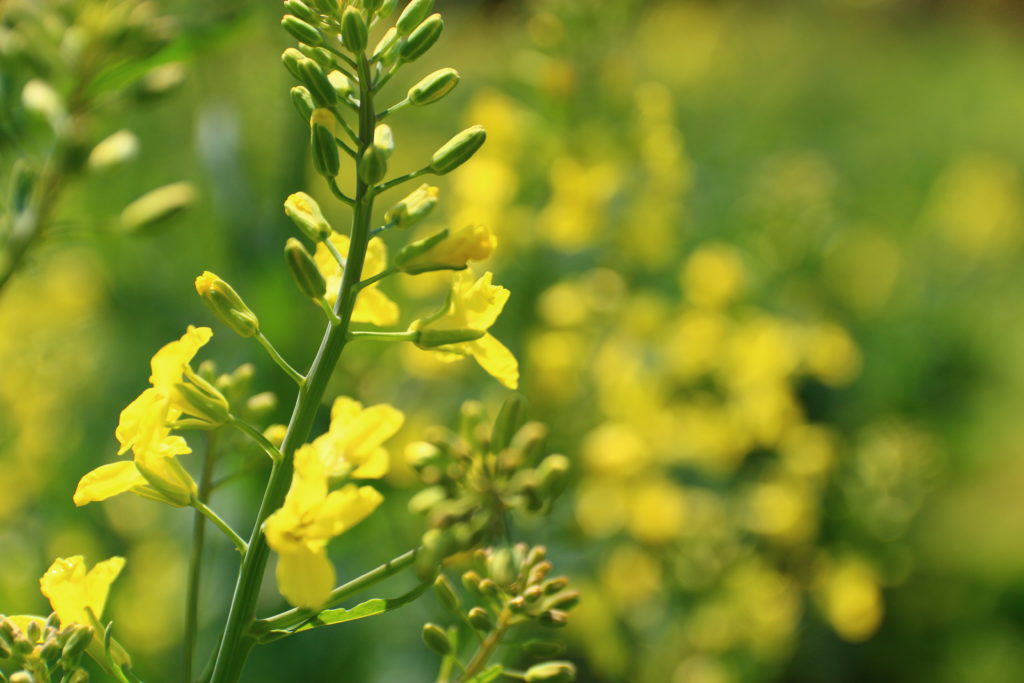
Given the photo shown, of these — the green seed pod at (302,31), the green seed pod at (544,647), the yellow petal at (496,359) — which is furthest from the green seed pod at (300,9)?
the green seed pod at (544,647)

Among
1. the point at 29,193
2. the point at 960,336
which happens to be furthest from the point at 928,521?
the point at 29,193

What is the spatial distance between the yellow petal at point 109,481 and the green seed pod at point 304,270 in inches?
5.6

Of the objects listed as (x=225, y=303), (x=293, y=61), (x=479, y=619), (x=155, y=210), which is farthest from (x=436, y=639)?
(x=155, y=210)

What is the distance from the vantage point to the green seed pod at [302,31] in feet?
1.69

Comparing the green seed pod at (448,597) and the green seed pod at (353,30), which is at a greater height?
the green seed pod at (353,30)

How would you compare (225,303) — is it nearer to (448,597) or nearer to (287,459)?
(287,459)

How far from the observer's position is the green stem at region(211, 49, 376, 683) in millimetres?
471

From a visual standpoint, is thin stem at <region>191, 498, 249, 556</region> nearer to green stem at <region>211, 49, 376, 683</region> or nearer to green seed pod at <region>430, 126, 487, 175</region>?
green stem at <region>211, 49, 376, 683</region>

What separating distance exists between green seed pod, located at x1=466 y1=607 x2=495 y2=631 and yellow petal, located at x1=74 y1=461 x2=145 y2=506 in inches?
8.6

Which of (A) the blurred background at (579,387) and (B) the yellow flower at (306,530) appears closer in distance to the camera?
(B) the yellow flower at (306,530)

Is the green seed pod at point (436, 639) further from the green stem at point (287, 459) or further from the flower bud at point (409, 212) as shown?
the flower bud at point (409, 212)

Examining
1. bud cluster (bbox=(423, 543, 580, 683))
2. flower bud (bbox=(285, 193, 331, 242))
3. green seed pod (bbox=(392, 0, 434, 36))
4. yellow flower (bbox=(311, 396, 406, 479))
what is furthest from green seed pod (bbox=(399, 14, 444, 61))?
bud cluster (bbox=(423, 543, 580, 683))

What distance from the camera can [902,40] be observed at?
9.84 metres

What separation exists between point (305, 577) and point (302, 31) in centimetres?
30
